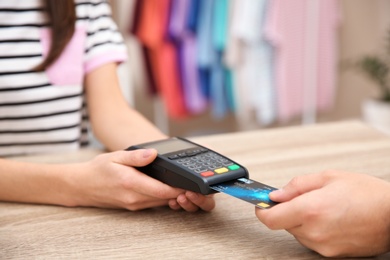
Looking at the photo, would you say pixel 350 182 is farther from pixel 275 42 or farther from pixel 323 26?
pixel 323 26

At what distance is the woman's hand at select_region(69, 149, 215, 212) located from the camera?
606mm

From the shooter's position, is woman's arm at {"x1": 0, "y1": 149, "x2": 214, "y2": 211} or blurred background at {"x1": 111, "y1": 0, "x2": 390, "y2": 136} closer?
woman's arm at {"x1": 0, "y1": 149, "x2": 214, "y2": 211}

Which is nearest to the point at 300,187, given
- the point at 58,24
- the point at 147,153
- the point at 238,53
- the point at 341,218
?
the point at 341,218

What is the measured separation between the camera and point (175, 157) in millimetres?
620

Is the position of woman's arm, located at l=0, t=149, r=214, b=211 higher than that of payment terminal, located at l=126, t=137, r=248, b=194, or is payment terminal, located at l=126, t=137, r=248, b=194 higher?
payment terminal, located at l=126, t=137, r=248, b=194

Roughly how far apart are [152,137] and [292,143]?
0.22 meters

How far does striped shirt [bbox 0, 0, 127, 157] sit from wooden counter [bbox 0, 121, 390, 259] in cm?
33

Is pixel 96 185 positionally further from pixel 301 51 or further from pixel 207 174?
pixel 301 51

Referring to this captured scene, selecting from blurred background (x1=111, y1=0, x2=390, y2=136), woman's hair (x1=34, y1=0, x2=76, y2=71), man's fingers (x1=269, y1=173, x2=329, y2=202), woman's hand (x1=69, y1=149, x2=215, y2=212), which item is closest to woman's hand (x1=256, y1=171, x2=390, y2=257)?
man's fingers (x1=269, y1=173, x2=329, y2=202)

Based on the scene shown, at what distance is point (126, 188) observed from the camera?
62 centimetres

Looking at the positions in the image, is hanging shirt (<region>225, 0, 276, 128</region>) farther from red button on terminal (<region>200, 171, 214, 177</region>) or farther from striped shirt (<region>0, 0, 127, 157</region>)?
red button on terminal (<region>200, 171, 214, 177</region>)

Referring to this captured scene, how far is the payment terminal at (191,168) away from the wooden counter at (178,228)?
0.05m

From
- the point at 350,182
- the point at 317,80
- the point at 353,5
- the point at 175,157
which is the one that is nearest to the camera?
the point at 350,182

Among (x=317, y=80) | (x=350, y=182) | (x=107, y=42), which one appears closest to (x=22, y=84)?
(x=107, y=42)
